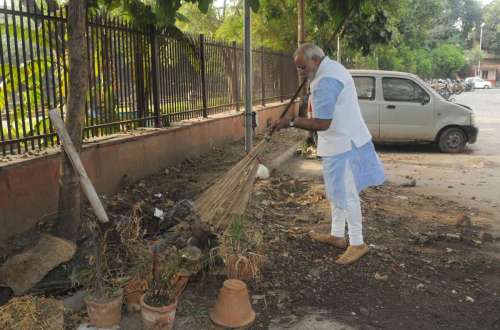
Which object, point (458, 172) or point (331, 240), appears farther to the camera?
point (458, 172)

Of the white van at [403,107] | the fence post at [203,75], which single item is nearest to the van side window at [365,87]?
the white van at [403,107]

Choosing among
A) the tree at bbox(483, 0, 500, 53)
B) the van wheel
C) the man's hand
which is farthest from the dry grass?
the tree at bbox(483, 0, 500, 53)

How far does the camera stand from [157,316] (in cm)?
275

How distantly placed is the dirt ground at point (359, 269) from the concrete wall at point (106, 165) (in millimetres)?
261

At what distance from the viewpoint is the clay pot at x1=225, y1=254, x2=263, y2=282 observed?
3355mm

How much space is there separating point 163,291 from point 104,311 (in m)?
0.36

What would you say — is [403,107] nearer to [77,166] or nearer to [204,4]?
[204,4]

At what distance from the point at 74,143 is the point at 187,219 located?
1.12m

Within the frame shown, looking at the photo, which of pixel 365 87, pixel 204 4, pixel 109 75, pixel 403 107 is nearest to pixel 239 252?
pixel 204 4

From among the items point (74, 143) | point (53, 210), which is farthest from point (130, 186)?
point (74, 143)

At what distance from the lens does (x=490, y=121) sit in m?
16.9

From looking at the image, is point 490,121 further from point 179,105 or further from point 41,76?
point 41,76

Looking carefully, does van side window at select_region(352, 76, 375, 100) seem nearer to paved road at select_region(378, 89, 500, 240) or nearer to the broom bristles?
paved road at select_region(378, 89, 500, 240)

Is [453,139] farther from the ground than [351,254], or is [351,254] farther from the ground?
[453,139]
